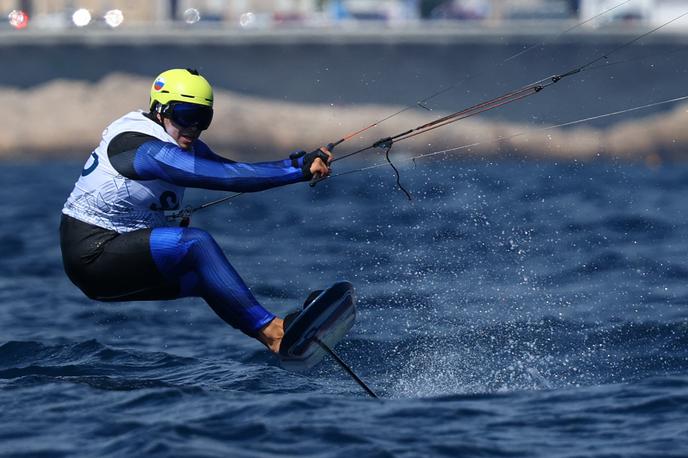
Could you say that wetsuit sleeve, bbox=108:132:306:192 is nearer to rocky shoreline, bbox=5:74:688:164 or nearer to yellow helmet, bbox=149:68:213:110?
yellow helmet, bbox=149:68:213:110

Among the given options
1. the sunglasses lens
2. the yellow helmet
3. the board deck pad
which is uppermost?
the yellow helmet

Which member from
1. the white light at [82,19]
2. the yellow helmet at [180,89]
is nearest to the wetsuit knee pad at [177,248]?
the yellow helmet at [180,89]

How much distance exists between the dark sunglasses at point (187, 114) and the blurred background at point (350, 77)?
30598 millimetres

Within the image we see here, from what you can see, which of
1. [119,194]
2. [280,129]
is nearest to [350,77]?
[280,129]

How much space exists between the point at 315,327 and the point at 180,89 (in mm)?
1600

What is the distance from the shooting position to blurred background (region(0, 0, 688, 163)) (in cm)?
3931

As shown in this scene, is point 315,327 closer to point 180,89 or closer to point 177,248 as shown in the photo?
point 177,248

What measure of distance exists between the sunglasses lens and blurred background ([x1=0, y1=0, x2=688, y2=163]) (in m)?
30.6

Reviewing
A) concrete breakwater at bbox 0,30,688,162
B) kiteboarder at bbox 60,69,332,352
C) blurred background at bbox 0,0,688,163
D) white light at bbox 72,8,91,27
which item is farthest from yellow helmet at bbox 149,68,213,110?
white light at bbox 72,8,91,27

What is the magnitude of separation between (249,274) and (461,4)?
5012 centimetres

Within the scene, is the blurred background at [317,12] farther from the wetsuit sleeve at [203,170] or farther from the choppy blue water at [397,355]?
the wetsuit sleeve at [203,170]

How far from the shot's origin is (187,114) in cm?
761

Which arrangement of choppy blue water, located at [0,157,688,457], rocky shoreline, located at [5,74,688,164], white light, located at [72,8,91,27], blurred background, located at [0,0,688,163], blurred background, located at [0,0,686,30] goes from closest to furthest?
choppy blue water, located at [0,157,688,457] < blurred background, located at [0,0,688,163] < rocky shoreline, located at [5,74,688,164] < white light, located at [72,8,91,27] < blurred background, located at [0,0,686,30]

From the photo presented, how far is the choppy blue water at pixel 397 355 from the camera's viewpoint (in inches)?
249
